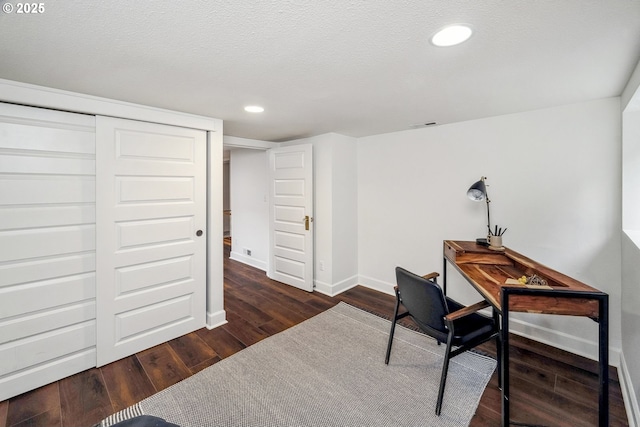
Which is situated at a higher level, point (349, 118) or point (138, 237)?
point (349, 118)

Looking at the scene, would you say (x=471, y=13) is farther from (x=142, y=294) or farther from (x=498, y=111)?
(x=142, y=294)

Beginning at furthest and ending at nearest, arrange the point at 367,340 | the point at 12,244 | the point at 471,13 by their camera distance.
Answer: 1. the point at 367,340
2. the point at 12,244
3. the point at 471,13

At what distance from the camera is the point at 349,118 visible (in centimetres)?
270

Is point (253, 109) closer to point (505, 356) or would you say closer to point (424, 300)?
point (424, 300)

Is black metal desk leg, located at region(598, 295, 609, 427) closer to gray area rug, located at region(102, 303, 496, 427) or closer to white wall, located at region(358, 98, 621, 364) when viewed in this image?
gray area rug, located at region(102, 303, 496, 427)

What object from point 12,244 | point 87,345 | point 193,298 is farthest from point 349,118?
point 87,345

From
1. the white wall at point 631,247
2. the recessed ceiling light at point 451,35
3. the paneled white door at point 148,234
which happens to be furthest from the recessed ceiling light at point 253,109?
the white wall at point 631,247

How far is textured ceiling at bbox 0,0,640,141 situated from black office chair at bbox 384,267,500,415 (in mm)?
1348

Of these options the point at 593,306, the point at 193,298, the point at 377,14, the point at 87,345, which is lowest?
the point at 87,345

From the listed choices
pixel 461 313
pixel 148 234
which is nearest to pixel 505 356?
pixel 461 313

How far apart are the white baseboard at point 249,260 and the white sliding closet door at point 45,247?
2.61m

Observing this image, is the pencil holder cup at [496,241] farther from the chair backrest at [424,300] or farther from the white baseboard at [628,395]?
the white baseboard at [628,395]

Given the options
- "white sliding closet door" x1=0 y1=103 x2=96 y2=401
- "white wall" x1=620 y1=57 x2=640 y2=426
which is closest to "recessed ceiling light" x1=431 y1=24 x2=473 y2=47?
"white wall" x1=620 y1=57 x2=640 y2=426

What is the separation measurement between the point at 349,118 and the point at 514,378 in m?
2.60
